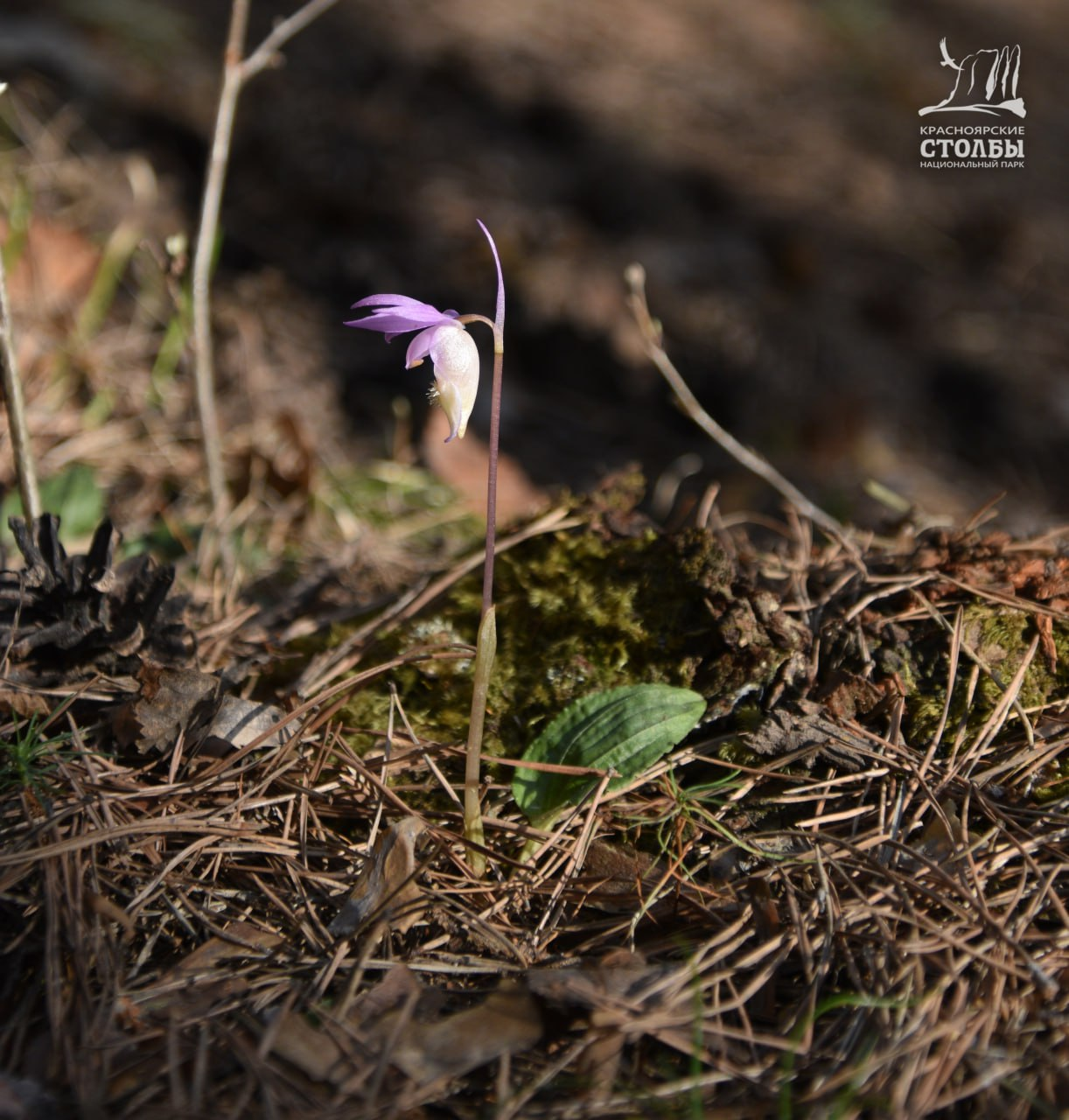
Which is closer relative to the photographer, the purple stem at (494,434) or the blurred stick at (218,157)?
the purple stem at (494,434)

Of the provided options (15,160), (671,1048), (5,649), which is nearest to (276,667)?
(5,649)

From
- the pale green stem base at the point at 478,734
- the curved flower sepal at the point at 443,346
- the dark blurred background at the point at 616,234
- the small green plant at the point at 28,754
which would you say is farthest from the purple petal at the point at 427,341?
the dark blurred background at the point at 616,234

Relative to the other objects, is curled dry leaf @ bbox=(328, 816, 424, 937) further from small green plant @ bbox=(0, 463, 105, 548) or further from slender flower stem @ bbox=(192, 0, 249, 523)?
small green plant @ bbox=(0, 463, 105, 548)

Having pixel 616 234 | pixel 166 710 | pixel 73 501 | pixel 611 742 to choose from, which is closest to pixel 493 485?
pixel 611 742

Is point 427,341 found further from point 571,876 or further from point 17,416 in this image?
point 17,416

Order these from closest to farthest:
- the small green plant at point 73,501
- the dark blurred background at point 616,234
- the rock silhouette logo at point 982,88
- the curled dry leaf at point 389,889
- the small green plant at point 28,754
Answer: the curled dry leaf at point 389,889, the small green plant at point 28,754, the small green plant at point 73,501, the dark blurred background at point 616,234, the rock silhouette logo at point 982,88

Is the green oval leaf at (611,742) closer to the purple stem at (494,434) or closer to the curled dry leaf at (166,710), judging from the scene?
the purple stem at (494,434)

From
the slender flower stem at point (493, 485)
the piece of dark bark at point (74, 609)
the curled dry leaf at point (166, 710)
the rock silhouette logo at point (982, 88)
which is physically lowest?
the curled dry leaf at point (166, 710)

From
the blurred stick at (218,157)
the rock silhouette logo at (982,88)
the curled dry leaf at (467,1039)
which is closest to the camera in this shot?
the curled dry leaf at (467,1039)
